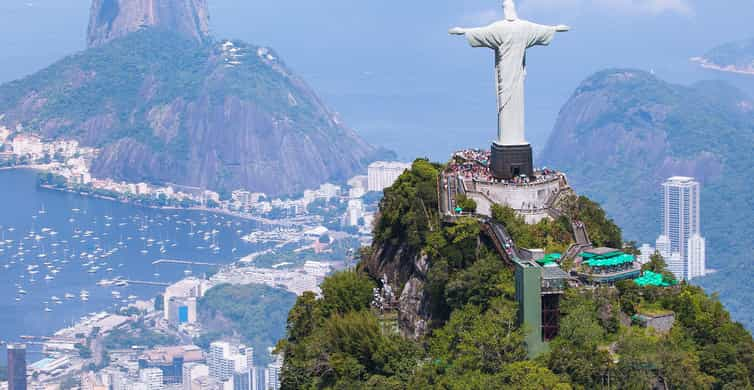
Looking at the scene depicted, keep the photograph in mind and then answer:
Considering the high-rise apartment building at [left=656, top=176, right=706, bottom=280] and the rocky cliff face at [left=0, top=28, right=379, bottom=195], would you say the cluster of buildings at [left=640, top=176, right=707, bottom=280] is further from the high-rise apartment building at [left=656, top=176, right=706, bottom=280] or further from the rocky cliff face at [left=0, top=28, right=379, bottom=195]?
the rocky cliff face at [left=0, top=28, right=379, bottom=195]

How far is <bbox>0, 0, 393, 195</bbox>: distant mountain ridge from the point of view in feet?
563

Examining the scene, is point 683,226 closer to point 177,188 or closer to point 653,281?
point 177,188

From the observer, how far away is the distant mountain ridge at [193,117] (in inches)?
6757

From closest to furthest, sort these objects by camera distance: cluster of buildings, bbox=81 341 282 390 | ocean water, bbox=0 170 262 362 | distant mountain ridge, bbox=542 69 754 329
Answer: cluster of buildings, bbox=81 341 282 390 → ocean water, bbox=0 170 262 362 → distant mountain ridge, bbox=542 69 754 329

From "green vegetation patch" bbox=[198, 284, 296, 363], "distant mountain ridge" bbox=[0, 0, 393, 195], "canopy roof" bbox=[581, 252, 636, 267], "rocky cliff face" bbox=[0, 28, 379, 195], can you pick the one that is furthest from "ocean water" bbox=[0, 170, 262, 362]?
"canopy roof" bbox=[581, 252, 636, 267]

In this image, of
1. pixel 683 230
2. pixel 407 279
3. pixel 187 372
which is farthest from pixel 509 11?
pixel 683 230

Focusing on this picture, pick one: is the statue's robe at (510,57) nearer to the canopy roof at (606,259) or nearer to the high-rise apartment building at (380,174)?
the canopy roof at (606,259)

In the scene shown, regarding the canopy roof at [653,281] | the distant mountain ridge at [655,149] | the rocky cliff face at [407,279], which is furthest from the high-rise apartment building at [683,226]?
the canopy roof at [653,281]

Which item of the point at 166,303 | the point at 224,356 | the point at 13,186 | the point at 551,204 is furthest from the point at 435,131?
the point at 551,204

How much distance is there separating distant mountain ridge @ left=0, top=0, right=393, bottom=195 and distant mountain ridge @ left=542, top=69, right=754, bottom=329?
26.8 meters

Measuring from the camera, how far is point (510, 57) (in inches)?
1261

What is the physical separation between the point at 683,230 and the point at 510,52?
301ft

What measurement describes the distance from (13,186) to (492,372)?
5452 inches

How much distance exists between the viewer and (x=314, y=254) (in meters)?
131
